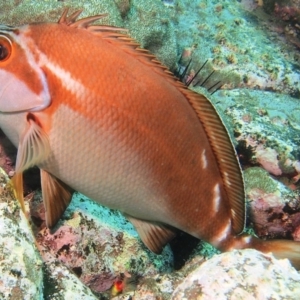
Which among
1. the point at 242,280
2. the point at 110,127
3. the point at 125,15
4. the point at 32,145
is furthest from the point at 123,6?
the point at 242,280

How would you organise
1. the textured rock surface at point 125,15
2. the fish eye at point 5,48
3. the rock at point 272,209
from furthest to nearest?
the rock at point 272,209 < the textured rock surface at point 125,15 < the fish eye at point 5,48

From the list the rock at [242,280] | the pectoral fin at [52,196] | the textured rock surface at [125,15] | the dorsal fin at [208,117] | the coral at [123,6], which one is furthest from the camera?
the coral at [123,6]

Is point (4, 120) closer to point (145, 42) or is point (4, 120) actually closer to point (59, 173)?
point (59, 173)

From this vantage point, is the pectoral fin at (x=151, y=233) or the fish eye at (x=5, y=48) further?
the pectoral fin at (x=151, y=233)

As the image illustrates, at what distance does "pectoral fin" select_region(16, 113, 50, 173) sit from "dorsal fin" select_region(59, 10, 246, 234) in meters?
0.59

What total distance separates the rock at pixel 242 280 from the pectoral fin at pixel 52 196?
0.84 meters

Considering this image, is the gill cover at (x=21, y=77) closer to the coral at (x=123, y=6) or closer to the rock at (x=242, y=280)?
the rock at (x=242, y=280)

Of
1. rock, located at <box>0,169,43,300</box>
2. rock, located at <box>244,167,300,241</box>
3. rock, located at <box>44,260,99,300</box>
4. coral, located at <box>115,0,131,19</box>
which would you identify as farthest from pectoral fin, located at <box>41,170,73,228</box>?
coral, located at <box>115,0,131,19</box>

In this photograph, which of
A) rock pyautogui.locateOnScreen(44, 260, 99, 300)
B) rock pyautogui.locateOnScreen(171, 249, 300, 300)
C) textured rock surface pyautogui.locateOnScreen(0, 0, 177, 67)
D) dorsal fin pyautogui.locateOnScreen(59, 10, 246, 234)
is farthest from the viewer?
textured rock surface pyautogui.locateOnScreen(0, 0, 177, 67)

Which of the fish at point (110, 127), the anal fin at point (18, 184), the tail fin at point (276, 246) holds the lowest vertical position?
the anal fin at point (18, 184)

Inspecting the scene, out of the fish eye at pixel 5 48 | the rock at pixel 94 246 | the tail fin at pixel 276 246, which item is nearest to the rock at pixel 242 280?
the tail fin at pixel 276 246

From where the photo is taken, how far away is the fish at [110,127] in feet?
6.40

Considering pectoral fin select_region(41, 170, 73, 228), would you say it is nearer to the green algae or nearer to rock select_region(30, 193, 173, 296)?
rock select_region(30, 193, 173, 296)

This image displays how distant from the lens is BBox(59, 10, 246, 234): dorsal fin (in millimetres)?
2027
